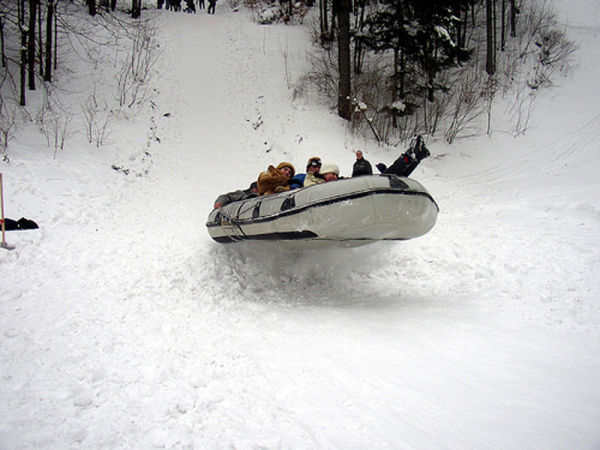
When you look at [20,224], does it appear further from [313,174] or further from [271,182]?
[313,174]

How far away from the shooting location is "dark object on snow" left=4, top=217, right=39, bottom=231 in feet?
13.2

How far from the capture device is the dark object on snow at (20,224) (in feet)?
13.2

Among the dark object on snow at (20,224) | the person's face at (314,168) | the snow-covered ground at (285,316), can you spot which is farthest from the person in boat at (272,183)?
the dark object on snow at (20,224)

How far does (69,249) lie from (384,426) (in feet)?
12.9

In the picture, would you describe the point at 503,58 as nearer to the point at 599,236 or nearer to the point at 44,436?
the point at 599,236

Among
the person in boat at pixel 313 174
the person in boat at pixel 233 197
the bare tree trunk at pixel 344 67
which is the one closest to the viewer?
the person in boat at pixel 313 174

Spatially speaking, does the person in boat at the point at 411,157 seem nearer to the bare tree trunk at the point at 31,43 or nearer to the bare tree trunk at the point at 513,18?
the bare tree trunk at the point at 31,43

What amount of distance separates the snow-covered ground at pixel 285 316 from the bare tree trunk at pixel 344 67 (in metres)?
1.73

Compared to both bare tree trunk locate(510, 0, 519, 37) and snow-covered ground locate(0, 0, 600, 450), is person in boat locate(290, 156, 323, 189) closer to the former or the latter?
snow-covered ground locate(0, 0, 600, 450)

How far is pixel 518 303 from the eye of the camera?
10.5 feet

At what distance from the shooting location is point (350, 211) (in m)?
3.00

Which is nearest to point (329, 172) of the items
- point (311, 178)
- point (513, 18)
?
point (311, 178)

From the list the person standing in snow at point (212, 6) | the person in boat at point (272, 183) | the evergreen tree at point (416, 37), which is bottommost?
the person in boat at point (272, 183)

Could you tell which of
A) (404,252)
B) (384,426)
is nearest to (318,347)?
(384,426)
